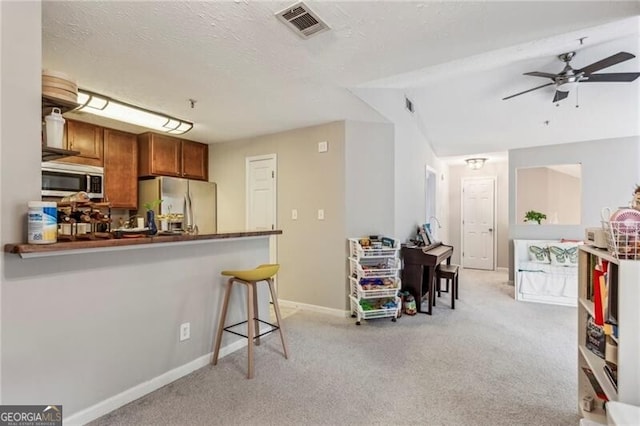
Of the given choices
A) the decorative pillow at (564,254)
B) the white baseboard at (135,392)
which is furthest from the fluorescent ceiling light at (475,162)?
the white baseboard at (135,392)

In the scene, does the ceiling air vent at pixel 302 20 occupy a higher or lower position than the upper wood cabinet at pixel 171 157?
higher

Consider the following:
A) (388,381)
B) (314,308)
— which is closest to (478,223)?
(314,308)

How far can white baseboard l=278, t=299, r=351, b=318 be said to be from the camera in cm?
359

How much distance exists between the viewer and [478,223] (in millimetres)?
6816

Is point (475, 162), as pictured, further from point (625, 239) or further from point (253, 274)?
point (253, 274)

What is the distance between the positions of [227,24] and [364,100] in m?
1.59

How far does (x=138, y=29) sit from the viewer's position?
1.79 m

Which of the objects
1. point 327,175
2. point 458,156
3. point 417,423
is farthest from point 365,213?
point 458,156

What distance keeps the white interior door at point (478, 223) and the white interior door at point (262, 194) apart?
15.8 ft

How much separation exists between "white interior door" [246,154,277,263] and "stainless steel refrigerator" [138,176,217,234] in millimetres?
664

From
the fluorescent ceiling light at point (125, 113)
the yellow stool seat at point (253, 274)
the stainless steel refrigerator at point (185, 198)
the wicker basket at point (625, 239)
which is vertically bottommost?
the yellow stool seat at point (253, 274)

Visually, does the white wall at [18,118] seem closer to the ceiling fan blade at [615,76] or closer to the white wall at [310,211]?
the white wall at [310,211]

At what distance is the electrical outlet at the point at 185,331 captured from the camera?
227cm

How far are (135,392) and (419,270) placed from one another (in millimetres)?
2976
